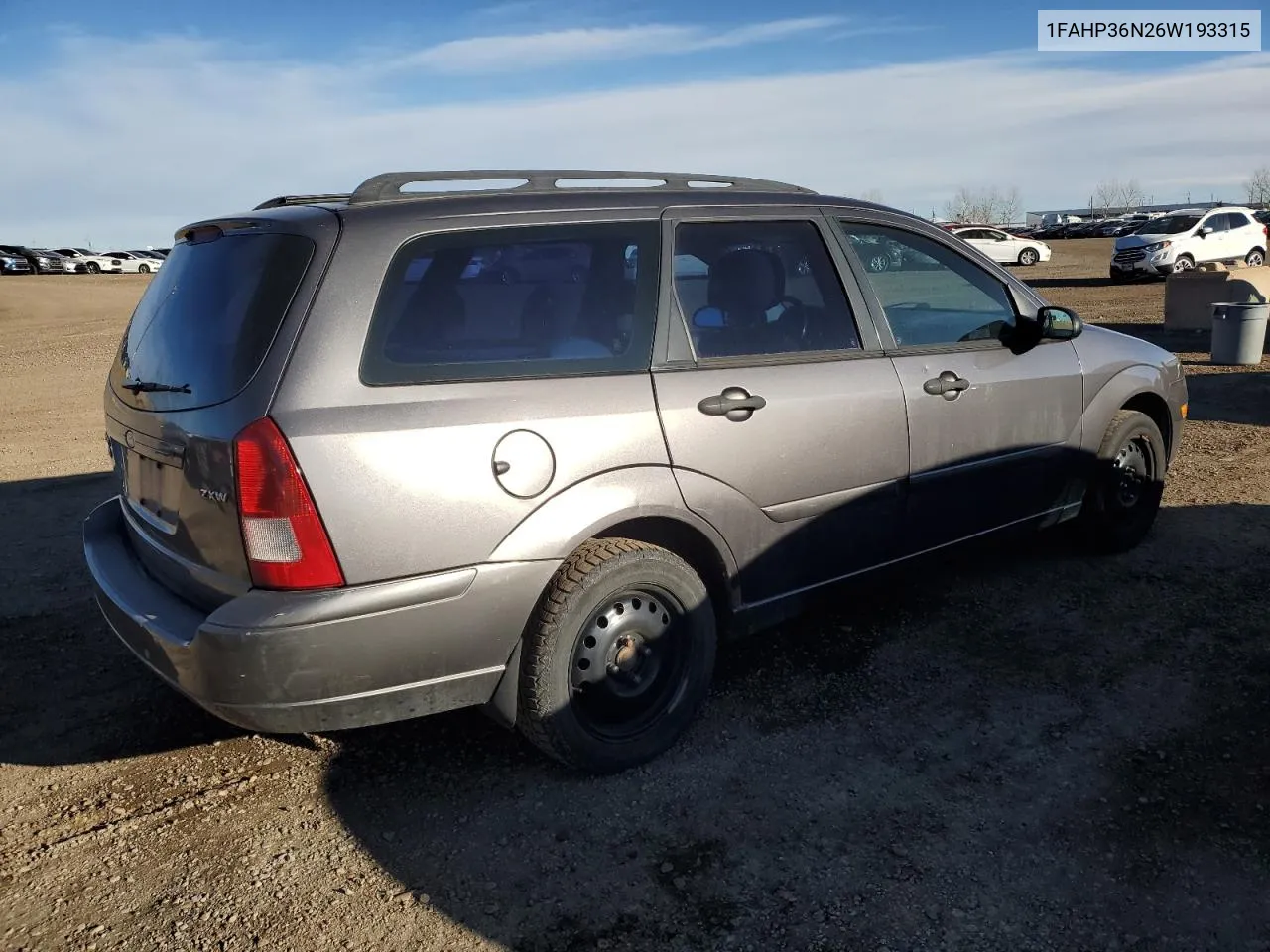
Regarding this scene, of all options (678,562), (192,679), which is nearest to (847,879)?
(678,562)

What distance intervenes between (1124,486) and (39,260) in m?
55.8

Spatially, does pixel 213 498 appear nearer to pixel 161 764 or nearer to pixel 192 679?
pixel 192 679

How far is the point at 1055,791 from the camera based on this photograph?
3.27m

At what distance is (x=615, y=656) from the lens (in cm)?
344

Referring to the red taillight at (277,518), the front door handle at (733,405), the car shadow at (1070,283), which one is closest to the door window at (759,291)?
the front door handle at (733,405)

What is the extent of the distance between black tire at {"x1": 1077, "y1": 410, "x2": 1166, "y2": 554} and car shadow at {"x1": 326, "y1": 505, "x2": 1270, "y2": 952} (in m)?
0.59

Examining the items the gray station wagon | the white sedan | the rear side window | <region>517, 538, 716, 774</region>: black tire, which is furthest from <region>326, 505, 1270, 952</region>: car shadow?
the white sedan

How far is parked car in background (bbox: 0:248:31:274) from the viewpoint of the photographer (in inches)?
1849

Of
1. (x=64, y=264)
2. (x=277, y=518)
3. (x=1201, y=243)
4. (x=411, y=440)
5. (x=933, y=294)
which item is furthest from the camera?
(x=64, y=264)

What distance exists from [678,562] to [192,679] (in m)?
1.51

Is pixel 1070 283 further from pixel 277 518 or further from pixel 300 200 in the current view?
pixel 277 518

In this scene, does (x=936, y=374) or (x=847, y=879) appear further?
(x=936, y=374)

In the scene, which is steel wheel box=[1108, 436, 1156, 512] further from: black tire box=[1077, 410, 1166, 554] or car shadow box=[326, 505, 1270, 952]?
car shadow box=[326, 505, 1270, 952]

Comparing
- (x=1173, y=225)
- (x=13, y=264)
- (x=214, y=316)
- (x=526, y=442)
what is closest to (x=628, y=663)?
(x=526, y=442)
